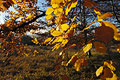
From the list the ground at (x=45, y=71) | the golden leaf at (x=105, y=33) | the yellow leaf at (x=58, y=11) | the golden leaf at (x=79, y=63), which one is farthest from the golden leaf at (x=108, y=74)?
the ground at (x=45, y=71)

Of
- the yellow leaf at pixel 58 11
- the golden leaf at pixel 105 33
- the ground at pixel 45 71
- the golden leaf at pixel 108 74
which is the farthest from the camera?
the ground at pixel 45 71

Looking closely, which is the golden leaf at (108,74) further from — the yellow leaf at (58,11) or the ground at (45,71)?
the ground at (45,71)

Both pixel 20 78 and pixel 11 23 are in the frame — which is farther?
pixel 20 78

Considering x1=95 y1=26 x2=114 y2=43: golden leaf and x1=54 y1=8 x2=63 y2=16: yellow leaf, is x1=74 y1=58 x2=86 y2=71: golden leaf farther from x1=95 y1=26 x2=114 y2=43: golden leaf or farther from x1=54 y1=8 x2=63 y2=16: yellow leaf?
x1=54 y1=8 x2=63 y2=16: yellow leaf

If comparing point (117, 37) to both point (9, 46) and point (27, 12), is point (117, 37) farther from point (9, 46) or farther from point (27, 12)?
point (9, 46)

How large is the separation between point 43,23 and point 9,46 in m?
3.12

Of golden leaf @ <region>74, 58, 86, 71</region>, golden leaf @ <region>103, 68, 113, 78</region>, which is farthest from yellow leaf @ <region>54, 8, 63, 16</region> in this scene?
golden leaf @ <region>103, 68, 113, 78</region>

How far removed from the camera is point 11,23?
3518 mm

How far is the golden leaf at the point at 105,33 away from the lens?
1.15 ft

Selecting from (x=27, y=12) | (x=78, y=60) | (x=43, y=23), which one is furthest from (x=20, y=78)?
(x=78, y=60)

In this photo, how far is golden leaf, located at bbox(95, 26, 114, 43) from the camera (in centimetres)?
35

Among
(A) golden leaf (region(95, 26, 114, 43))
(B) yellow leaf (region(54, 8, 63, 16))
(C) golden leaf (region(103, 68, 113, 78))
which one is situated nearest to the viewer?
(A) golden leaf (region(95, 26, 114, 43))

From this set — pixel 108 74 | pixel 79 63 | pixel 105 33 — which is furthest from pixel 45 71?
pixel 105 33

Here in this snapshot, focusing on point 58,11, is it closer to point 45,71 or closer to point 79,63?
point 79,63
